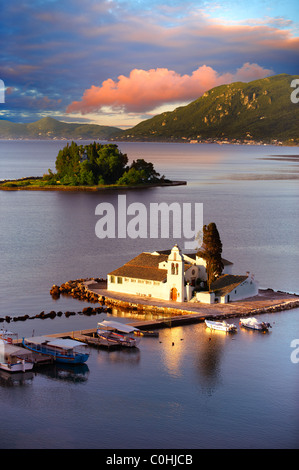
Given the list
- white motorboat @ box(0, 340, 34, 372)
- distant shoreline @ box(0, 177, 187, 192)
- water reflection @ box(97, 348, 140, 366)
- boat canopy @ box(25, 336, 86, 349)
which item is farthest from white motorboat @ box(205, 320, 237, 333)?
distant shoreline @ box(0, 177, 187, 192)

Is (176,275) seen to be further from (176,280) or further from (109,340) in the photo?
(109,340)

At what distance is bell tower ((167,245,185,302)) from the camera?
172ft

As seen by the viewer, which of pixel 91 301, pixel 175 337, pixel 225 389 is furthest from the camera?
pixel 91 301

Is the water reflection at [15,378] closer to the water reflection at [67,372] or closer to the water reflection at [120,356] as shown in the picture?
the water reflection at [67,372]

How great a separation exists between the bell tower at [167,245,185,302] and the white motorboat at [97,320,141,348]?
Answer: 284 inches

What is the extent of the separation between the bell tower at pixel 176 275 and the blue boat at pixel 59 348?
36.7ft

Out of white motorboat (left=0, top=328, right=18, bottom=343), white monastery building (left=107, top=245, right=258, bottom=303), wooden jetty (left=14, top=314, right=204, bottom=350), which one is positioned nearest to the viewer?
white motorboat (left=0, top=328, right=18, bottom=343)

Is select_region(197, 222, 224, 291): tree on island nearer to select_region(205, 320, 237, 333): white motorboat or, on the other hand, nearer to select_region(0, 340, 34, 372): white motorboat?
select_region(205, 320, 237, 333): white motorboat

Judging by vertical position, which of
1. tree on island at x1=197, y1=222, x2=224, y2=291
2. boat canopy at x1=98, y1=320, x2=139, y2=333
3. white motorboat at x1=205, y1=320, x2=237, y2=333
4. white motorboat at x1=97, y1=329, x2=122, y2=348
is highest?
tree on island at x1=197, y1=222, x2=224, y2=291

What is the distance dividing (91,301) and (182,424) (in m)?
23.7

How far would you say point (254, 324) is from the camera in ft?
158

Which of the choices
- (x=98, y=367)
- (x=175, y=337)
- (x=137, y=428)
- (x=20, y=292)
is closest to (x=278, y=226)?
(x=20, y=292)

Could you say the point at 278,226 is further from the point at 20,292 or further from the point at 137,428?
the point at 137,428
